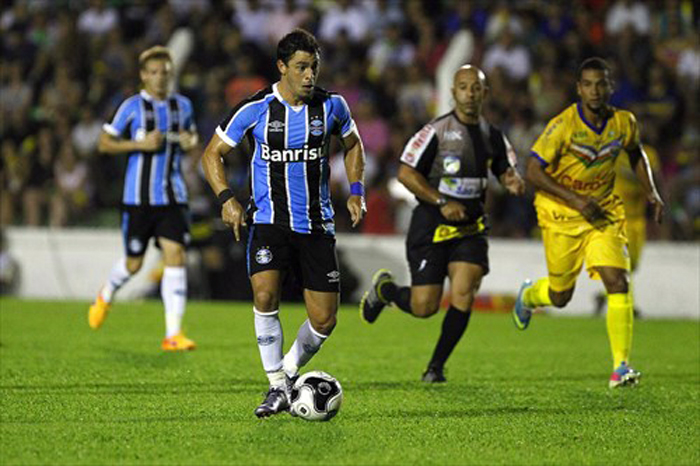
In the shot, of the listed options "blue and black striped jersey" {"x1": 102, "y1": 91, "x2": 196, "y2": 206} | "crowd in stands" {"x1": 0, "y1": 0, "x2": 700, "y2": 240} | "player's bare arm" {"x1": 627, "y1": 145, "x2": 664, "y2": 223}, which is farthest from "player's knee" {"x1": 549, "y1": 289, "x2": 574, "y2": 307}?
"crowd in stands" {"x1": 0, "y1": 0, "x2": 700, "y2": 240}

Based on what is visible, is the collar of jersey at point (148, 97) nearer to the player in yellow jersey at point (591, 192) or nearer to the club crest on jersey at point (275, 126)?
the player in yellow jersey at point (591, 192)

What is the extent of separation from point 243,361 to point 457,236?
6.94 feet

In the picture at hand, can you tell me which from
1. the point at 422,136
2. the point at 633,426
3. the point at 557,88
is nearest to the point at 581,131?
the point at 422,136

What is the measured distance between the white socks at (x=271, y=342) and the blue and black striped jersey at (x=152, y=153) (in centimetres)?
413

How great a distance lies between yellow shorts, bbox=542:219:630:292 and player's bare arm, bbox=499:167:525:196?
24.2 inches

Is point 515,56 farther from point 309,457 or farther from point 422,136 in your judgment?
point 309,457

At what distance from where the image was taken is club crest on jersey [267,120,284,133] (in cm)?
767

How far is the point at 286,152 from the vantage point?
25.3ft

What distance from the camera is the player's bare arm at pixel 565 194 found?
31.2 feet

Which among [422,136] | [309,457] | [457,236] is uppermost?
[422,136]

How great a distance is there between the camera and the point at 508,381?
9.77m

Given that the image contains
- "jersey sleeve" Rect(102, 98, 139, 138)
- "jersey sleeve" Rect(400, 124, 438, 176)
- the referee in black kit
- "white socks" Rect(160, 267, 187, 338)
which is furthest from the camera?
"jersey sleeve" Rect(102, 98, 139, 138)

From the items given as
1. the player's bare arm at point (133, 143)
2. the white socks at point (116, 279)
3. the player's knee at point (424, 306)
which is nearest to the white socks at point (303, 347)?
the player's knee at point (424, 306)

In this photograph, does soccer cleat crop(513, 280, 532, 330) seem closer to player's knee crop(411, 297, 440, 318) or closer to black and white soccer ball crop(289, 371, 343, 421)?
player's knee crop(411, 297, 440, 318)
